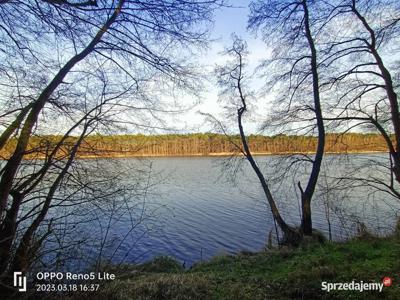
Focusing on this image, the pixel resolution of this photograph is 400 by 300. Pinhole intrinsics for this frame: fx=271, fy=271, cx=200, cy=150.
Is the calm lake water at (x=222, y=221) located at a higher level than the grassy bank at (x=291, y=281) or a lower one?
lower

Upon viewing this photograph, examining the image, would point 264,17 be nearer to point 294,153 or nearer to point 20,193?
point 294,153

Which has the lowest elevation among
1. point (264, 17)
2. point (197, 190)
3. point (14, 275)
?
point (197, 190)

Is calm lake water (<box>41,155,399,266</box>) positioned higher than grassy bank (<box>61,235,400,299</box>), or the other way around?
grassy bank (<box>61,235,400,299</box>)

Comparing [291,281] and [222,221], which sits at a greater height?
[291,281]

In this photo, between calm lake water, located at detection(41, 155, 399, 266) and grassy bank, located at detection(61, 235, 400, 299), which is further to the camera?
calm lake water, located at detection(41, 155, 399, 266)

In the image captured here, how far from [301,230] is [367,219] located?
16.3ft

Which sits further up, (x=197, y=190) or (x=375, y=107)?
(x=375, y=107)

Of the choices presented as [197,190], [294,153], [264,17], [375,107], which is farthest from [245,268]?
[197,190]

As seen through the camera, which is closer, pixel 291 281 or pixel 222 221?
pixel 291 281

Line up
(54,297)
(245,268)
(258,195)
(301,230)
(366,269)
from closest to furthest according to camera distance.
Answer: (54,297) → (366,269) → (245,268) → (301,230) → (258,195)

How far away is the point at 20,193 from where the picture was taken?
137 inches

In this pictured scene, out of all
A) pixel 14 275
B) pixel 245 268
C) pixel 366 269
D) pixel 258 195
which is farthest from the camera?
pixel 258 195

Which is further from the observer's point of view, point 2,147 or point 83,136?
point 83,136

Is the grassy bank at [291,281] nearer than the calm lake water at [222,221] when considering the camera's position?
Yes
